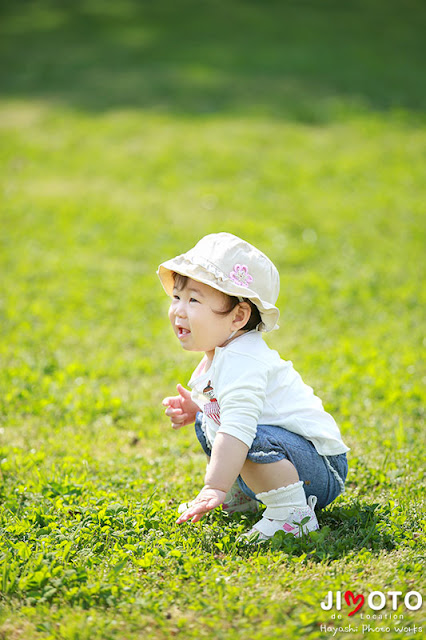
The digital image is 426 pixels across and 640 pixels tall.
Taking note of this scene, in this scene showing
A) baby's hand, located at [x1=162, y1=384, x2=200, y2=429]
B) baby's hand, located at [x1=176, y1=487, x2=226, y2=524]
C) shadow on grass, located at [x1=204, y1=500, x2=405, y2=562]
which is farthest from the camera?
baby's hand, located at [x1=162, y1=384, x2=200, y2=429]

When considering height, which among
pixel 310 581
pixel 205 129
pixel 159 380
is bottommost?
pixel 159 380

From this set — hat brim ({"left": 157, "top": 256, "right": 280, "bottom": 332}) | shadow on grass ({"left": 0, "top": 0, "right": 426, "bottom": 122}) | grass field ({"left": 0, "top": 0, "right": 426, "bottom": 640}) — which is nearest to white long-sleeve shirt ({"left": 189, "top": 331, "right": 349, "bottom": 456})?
hat brim ({"left": 157, "top": 256, "right": 280, "bottom": 332})

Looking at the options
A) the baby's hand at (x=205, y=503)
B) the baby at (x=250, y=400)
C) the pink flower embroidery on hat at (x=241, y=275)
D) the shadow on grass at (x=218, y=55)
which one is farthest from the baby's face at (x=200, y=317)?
the shadow on grass at (x=218, y=55)

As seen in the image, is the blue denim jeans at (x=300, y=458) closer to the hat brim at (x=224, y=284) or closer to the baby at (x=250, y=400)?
the baby at (x=250, y=400)

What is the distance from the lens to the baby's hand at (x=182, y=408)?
3.59 m

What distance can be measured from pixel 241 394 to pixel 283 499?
512mm

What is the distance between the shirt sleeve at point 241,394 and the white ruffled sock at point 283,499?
274mm

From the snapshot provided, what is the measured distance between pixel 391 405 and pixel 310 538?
1995 mm

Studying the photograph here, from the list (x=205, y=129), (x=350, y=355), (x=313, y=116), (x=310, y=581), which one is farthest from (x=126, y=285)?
(x=313, y=116)

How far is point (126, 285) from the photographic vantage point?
7.16m

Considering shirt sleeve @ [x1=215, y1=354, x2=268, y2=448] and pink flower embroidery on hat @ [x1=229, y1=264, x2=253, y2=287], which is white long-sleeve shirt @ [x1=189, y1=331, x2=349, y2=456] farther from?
pink flower embroidery on hat @ [x1=229, y1=264, x2=253, y2=287]

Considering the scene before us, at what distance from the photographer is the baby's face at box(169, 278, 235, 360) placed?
3.21 m

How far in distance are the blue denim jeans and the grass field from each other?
0.52ft

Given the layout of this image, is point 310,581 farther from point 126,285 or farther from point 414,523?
point 126,285
